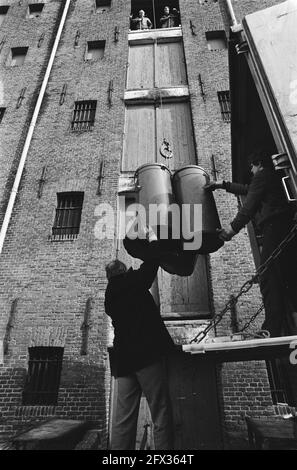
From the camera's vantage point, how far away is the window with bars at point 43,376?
6.04 meters

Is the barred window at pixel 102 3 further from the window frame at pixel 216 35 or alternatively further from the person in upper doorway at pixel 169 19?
the window frame at pixel 216 35

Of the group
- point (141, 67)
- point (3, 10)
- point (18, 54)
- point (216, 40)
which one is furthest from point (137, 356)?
point (3, 10)

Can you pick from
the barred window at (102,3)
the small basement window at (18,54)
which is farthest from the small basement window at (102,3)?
the small basement window at (18,54)

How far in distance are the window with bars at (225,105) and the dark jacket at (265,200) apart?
665 cm

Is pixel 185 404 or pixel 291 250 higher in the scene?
pixel 291 250

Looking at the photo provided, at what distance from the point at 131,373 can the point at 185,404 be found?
11.7 ft

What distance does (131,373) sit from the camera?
2.88m

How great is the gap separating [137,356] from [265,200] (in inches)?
79.5

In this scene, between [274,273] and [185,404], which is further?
[185,404]

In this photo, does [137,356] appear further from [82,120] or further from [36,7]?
[36,7]

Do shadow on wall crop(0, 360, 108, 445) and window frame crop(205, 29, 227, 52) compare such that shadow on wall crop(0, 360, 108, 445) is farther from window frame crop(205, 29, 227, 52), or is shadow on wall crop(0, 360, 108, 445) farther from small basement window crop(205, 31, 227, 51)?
window frame crop(205, 29, 227, 52)

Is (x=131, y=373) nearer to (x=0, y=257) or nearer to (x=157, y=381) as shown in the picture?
(x=157, y=381)
